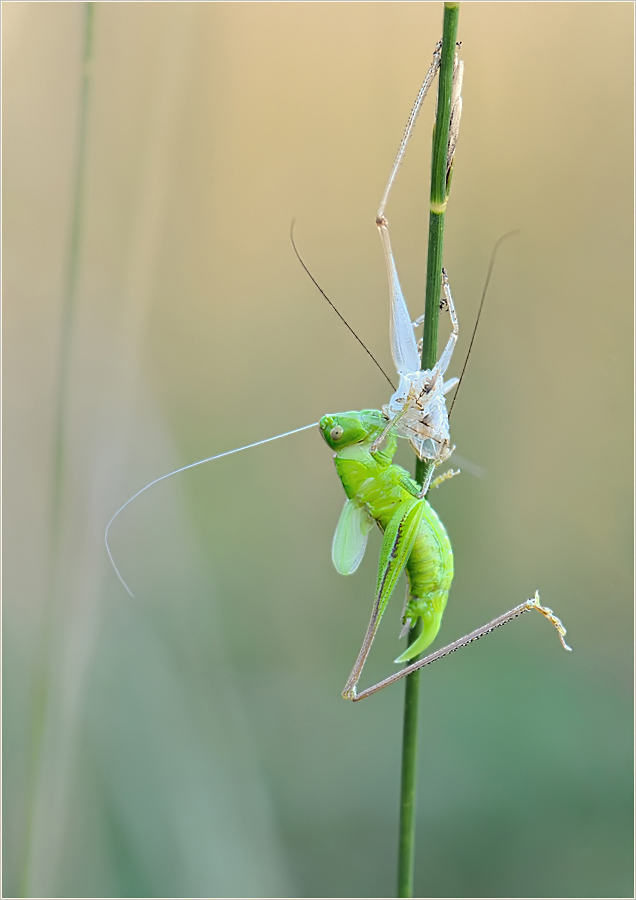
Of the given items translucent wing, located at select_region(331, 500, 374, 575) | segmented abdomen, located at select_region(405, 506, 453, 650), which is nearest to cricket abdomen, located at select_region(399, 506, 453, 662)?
segmented abdomen, located at select_region(405, 506, 453, 650)

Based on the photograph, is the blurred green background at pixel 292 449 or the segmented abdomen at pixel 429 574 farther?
the blurred green background at pixel 292 449

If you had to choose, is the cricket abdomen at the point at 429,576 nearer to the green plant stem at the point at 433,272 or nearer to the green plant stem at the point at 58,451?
the green plant stem at the point at 433,272

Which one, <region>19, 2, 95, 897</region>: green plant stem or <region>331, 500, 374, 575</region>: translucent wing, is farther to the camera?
<region>331, 500, 374, 575</region>: translucent wing

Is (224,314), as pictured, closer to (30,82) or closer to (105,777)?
(30,82)

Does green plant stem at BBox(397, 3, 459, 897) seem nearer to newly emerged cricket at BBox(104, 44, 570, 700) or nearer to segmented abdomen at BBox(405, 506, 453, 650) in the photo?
newly emerged cricket at BBox(104, 44, 570, 700)

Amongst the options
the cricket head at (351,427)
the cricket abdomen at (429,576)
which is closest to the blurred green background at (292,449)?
the cricket head at (351,427)

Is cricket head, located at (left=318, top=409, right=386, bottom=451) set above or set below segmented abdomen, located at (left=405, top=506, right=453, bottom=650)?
above

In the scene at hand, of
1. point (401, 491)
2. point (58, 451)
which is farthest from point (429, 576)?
point (58, 451)
